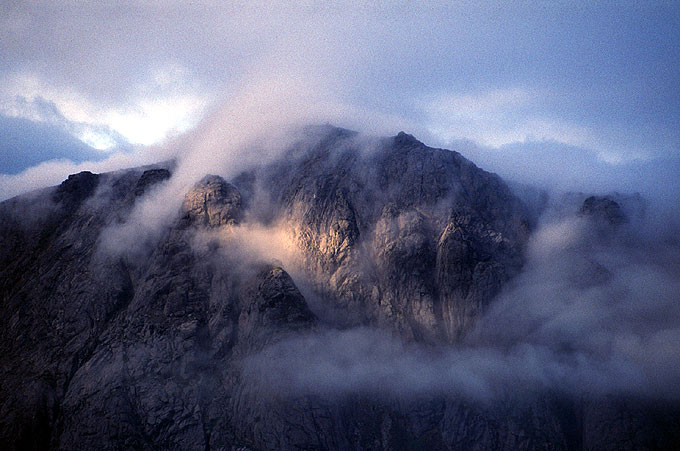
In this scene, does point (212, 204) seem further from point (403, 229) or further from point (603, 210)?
point (603, 210)

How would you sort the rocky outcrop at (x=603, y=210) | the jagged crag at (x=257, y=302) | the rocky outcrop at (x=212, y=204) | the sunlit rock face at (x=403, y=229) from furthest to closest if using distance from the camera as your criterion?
1. the rocky outcrop at (x=603, y=210)
2. the rocky outcrop at (x=212, y=204)
3. the sunlit rock face at (x=403, y=229)
4. the jagged crag at (x=257, y=302)

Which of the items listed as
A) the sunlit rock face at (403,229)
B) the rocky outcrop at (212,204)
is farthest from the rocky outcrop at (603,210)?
the rocky outcrop at (212,204)

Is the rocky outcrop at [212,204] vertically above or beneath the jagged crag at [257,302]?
above

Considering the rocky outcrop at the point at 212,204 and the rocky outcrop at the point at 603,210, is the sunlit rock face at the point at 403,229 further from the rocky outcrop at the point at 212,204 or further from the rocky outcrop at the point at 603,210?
the rocky outcrop at the point at 603,210

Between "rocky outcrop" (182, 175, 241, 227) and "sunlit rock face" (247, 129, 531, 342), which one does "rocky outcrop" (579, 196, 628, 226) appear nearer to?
"sunlit rock face" (247, 129, 531, 342)

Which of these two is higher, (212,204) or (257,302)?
(212,204)

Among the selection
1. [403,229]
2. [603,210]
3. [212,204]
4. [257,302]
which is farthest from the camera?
[603,210]

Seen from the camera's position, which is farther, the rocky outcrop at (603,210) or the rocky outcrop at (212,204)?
the rocky outcrop at (603,210)

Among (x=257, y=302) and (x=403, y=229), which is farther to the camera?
(x=403, y=229)

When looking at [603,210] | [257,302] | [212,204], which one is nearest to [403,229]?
[257,302]

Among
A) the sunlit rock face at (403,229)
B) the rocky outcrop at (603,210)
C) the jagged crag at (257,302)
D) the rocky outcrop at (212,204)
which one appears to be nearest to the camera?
the jagged crag at (257,302)
